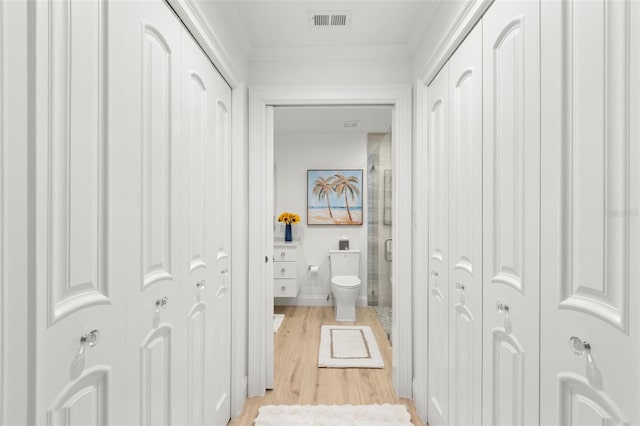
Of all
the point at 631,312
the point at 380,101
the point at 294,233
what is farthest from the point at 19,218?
the point at 294,233

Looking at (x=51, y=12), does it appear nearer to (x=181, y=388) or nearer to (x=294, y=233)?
(x=181, y=388)

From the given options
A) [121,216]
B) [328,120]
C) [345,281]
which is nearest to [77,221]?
[121,216]

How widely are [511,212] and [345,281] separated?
9.73ft

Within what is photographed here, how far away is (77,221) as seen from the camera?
2.65 feet

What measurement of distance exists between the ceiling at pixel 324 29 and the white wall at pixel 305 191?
229 cm

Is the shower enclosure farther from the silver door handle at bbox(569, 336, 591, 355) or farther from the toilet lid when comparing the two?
the silver door handle at bbox(569, 336, 591, 355)

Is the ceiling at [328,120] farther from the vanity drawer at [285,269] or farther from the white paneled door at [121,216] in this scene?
the white paneled door at [121,216]

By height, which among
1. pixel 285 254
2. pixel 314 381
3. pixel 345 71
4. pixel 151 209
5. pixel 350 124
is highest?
pixel 350 124

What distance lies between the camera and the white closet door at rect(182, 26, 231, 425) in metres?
1.46

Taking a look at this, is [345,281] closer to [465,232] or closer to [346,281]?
[346,281]

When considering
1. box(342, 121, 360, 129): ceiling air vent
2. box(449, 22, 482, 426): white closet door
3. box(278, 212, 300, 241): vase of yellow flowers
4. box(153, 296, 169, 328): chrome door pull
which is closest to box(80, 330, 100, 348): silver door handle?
box(153, 296, 169, 328): chrome door pull

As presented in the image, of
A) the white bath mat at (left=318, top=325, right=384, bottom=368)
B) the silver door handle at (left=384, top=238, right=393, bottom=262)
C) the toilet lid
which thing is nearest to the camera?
the white bath mat at (left=318, top=325, right=384, bottom=368)

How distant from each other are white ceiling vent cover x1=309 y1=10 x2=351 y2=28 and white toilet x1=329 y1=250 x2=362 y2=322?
268 cm

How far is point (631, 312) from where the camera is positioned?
26.3 inches
